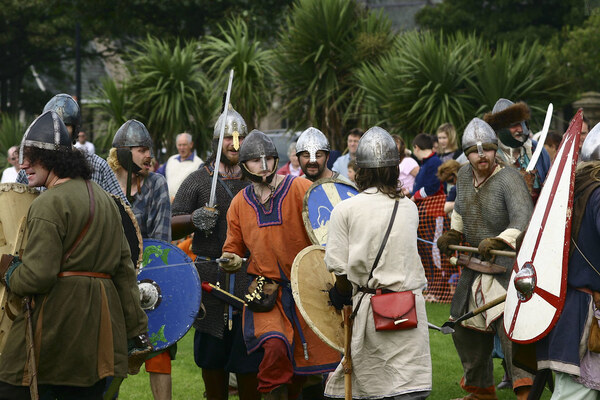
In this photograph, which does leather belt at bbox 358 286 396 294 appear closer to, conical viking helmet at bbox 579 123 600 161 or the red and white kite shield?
the red and white kite shield

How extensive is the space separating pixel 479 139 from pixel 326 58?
30.8 ft

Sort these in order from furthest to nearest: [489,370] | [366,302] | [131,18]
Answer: [131,18], [489,370], [366,302]

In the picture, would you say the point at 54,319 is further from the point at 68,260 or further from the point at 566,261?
the point at 566,261

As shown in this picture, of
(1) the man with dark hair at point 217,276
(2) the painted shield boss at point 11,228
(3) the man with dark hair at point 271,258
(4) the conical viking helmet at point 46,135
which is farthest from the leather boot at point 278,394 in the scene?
(4) the conical viking helmet at point 46,135

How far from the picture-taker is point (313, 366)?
578 centimetres

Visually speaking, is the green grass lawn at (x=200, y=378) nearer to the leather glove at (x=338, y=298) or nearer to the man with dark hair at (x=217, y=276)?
the man with dark hair at (x=217, y=276)

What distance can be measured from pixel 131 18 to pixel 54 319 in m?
19.6

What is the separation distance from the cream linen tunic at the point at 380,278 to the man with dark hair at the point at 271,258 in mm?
843

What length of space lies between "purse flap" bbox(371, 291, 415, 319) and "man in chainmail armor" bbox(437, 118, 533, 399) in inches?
51.1

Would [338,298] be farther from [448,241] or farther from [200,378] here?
[200,378]

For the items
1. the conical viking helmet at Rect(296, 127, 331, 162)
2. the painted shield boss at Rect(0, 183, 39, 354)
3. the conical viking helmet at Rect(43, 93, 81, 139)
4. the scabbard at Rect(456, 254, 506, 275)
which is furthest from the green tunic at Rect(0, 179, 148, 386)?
the conical viking helmet at Rect(296, 127, 331, 162)

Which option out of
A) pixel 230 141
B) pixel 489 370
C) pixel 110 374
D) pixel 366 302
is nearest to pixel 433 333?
pixel 489 370

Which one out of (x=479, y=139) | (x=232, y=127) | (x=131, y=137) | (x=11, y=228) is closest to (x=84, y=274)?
(x=11, y=228)

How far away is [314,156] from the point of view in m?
7.25
